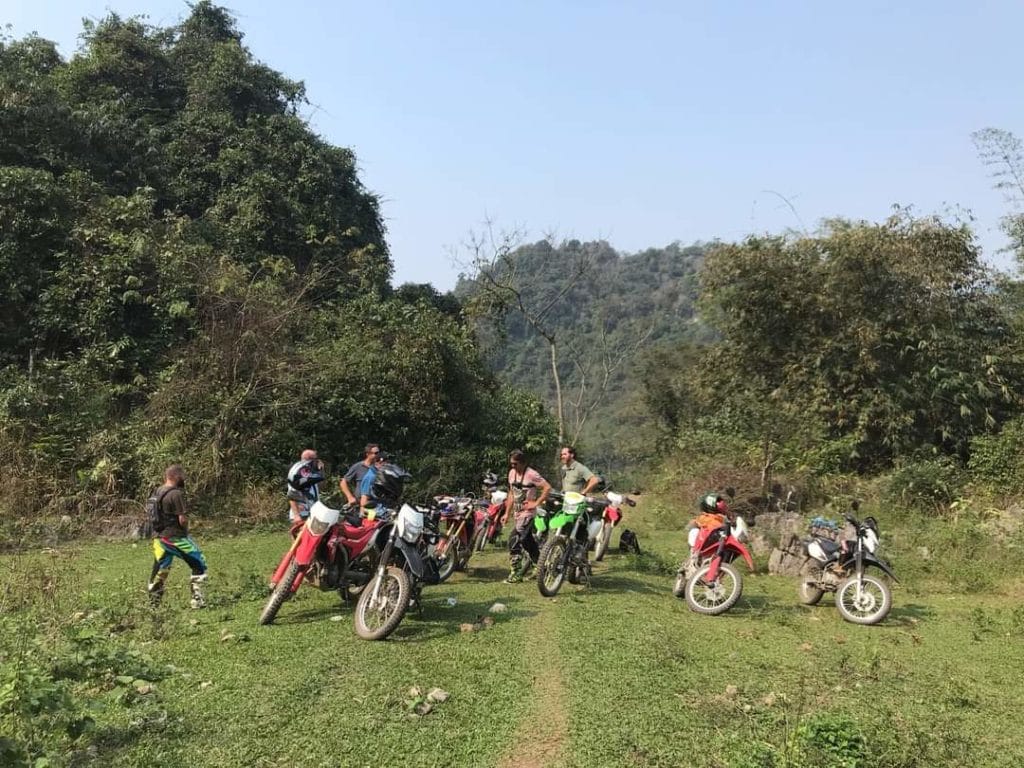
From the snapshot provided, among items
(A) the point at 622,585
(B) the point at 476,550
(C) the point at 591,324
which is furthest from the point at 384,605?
(C) the point at 591,324

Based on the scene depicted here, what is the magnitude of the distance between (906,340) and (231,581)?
15632 millimetres

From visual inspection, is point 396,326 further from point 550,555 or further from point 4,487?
point 550,555

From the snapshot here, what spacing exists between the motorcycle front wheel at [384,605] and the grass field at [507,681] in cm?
14

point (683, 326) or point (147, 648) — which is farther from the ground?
point (683, 326)

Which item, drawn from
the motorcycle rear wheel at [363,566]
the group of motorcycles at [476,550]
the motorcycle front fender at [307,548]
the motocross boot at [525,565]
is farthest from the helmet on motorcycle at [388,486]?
the motocross boot at [525,565]

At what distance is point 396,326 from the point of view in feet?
59.4

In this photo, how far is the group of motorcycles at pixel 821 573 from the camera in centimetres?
724

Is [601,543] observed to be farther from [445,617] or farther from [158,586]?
[158,586]

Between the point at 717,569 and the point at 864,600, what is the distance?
4.91 ft

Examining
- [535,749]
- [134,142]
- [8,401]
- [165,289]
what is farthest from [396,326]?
[535,749]

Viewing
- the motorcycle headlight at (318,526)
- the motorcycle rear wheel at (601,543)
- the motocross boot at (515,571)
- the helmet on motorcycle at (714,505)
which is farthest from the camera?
the motorcycle rear wheel at (601,543)

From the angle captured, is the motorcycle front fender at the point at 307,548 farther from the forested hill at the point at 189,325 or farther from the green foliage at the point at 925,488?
the green foliage at the point at 925,488

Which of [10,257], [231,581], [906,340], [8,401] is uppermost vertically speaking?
[10,257]

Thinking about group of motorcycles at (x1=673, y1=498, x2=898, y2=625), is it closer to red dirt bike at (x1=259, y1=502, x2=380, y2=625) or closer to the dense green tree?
red dirt bike at (x1=259, y1=502, x2=380, y2=625)
